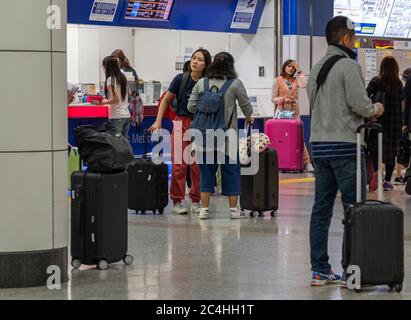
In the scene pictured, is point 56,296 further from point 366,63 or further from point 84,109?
point 366,63

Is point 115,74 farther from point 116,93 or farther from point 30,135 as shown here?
point 30,135

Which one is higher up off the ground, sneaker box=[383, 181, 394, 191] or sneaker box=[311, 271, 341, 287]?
sneaker box=[383, 181, 394, 191]

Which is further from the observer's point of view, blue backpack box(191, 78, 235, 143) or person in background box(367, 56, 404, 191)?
person in background box(367, 56, 404, 191)

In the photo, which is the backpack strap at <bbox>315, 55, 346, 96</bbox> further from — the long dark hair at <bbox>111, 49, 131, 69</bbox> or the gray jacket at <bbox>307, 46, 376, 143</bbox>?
the long dark hair at <bbox>111, 49, 131, 69</bbox>

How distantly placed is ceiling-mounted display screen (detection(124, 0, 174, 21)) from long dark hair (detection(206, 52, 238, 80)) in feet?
17.8

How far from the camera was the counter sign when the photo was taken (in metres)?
14.4

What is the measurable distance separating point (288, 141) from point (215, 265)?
8175 mm

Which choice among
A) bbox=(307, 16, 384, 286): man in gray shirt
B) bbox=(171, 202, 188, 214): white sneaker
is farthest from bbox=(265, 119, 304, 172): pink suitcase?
bbox=(307, 16, 384, 286): man in gray shirt

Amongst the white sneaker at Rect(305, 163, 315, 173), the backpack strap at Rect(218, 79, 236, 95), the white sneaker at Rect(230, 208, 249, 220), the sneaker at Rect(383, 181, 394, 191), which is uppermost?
the backpack strap at Rect(218, 79, 236, 95)

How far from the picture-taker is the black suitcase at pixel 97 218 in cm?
729

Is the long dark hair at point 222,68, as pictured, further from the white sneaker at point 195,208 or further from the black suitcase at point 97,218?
the black suitcase at point 97,218

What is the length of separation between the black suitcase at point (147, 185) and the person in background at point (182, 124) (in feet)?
0.52

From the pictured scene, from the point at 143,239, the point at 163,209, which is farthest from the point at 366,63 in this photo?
the point at 143,239

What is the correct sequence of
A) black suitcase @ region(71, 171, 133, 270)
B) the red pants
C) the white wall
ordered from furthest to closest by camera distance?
1. the white wall
2. the red pants
3. black suitcase @ region(71, 171, 133, 270)
